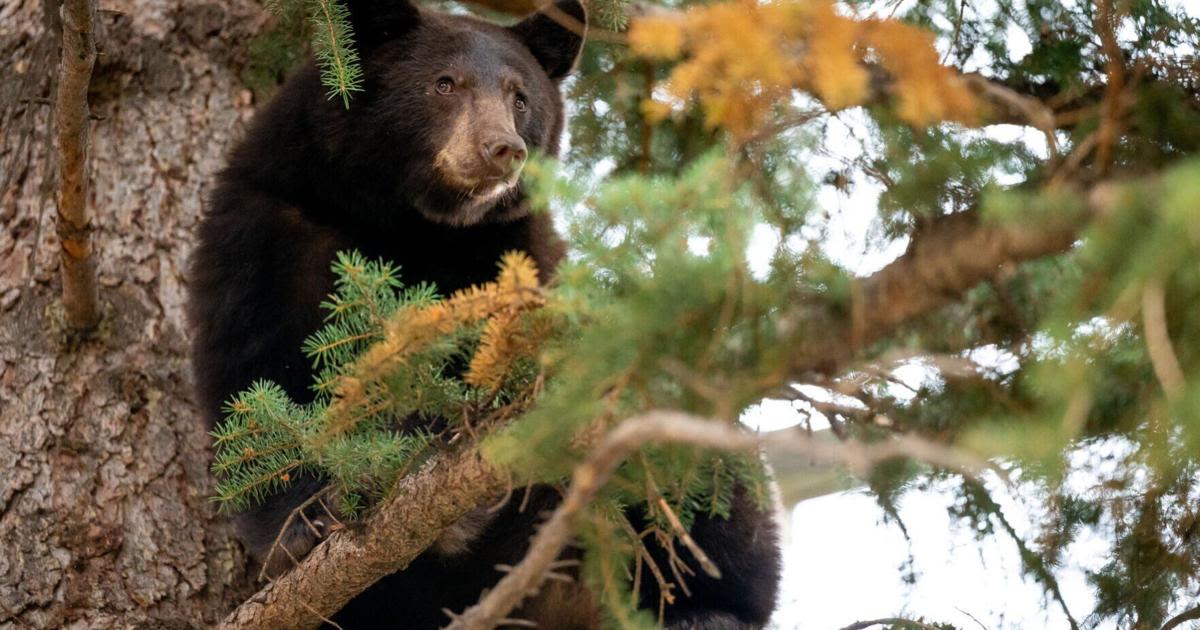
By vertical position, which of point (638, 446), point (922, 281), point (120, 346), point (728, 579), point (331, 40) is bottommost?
point (120, 346)

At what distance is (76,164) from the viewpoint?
4.39 metres

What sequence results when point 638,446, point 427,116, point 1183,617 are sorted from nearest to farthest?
1. point 638,446
2. point 1183,617
3. point 427,116

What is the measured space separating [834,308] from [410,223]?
3319mm

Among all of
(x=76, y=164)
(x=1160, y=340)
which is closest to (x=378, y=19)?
(x=76, y=164)

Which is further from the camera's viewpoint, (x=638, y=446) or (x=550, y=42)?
(x=550, y=42)

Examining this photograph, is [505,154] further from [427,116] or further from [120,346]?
[120,346]

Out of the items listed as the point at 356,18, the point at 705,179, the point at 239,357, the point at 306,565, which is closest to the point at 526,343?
the point at 705,179

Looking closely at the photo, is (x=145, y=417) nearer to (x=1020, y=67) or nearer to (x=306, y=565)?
(x=306, y=565)

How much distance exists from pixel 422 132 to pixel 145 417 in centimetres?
→ 167

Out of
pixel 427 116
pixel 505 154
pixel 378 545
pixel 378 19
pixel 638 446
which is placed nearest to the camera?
pixel 638 446

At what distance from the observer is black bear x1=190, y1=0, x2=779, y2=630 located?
16.1 feet

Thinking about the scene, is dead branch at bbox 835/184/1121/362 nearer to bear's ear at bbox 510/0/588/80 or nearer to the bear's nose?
the bear's nose

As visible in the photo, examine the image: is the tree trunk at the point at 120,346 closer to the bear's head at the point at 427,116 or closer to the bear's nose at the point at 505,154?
the bear's head at the point at 427,116

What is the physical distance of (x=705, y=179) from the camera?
8.00 feet
